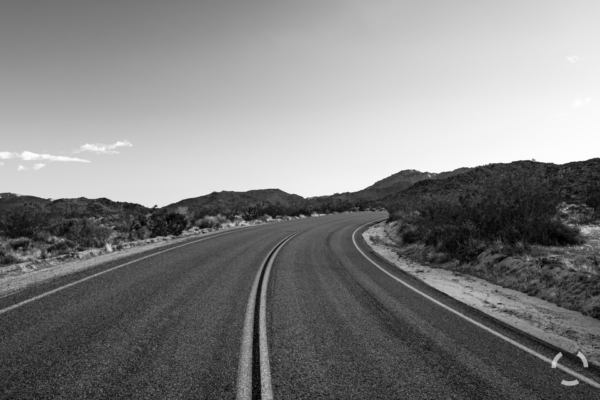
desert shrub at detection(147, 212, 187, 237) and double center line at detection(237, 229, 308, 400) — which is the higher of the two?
desert shrub at detection(147, 212, 187, 237)

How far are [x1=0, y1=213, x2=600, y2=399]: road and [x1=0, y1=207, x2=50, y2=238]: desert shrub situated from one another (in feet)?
38.2

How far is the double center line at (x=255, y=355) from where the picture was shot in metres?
3.46

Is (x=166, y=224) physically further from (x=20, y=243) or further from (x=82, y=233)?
(x=20, y=243)

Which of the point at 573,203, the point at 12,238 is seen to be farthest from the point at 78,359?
the point at 573,203

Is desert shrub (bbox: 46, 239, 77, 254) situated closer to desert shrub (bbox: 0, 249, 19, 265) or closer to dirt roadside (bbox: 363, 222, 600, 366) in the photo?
desert shrub (bbox: 0, 249, 19, 265)

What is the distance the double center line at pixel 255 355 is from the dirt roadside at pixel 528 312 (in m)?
4.52

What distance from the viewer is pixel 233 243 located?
627 inches

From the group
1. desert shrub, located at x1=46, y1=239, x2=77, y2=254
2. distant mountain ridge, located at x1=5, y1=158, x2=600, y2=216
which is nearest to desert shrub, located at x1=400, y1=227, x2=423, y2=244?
distant mountain ridge, located at x1=5, y1=158, x2=600, y2=216

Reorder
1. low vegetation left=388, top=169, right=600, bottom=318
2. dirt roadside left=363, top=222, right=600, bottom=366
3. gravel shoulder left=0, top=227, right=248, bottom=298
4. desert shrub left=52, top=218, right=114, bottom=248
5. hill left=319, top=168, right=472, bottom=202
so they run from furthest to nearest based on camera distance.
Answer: hill left=319, top=168, right=472, bottom=202 → desert shrub left=52, top=218, right=114, bottom=248 → low vegetation left=388, top=169, right=600, bottom=318 → gravel shoulder left=0, top=227, right=248, bottom=298 → dirt roadside left=363, top=222, right=600, bottom=366

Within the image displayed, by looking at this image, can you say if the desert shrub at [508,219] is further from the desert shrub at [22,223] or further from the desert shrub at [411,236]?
the desert shrub at [22,223]

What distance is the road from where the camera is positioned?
3566 millimetres

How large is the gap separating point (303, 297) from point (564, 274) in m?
6.69

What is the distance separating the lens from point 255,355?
427cm

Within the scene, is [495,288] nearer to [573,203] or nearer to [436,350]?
[436,350]
